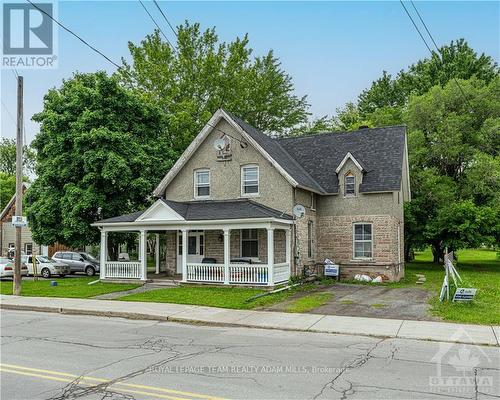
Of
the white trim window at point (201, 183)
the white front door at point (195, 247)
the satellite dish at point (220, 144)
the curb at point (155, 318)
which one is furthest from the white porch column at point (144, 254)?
the curb at point (155, 318)

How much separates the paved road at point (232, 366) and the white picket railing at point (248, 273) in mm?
7795

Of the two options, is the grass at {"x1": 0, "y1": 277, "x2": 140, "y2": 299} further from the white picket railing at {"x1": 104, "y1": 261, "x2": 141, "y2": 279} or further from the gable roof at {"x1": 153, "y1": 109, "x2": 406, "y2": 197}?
the gable roof at {"x1": 153, "y1": 109, "x2": 406, "y2": 197}

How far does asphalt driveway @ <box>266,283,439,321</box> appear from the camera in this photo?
47.8ft

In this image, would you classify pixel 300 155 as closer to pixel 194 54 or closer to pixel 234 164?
pixel 234 164

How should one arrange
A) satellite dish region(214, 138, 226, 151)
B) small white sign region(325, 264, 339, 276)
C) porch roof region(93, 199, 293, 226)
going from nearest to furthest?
porch roof region(93, 199, 293, 226) → satellite dish region(214, 138, 226, 151) → small white sign region(325, 264, 339, 276)

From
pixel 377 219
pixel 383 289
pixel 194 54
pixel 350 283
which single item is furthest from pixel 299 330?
pixel 194 54

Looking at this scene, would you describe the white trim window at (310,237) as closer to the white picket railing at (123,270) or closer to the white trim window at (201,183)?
the white trim window at (201,183)

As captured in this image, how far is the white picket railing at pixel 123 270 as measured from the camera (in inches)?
927

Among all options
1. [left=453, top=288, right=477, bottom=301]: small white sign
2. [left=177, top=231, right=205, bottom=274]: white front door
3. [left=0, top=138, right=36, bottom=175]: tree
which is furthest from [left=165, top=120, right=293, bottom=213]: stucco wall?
[left=0, top=138, right=36, bottom=175]: tree

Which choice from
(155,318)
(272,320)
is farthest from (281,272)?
(155,318)

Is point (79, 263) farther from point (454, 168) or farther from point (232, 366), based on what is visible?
point (454, 168)

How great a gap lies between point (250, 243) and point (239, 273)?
118 inches

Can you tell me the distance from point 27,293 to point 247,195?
10.7m

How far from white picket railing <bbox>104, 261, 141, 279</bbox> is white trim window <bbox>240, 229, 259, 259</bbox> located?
207 inches
